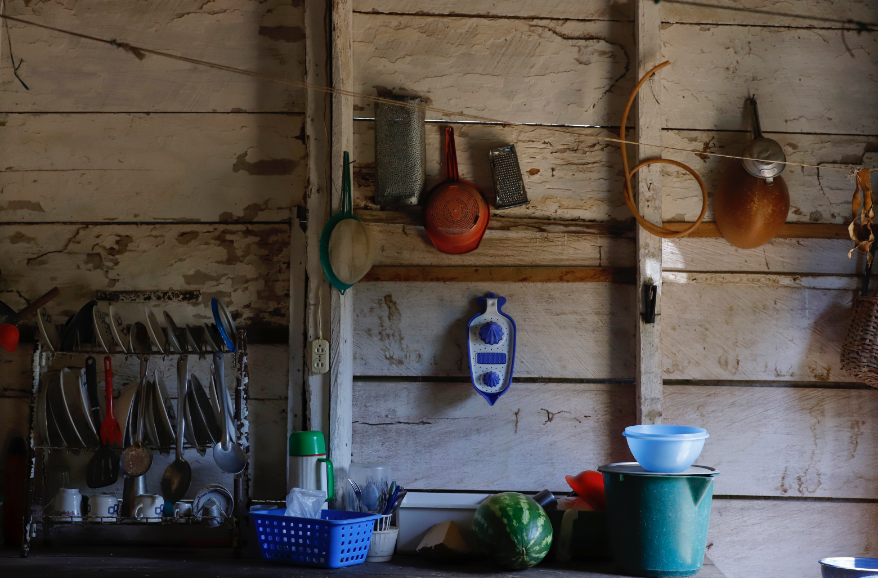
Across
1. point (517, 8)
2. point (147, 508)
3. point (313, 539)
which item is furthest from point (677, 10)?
point (147, 508)

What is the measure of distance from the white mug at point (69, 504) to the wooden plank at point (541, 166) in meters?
1.09

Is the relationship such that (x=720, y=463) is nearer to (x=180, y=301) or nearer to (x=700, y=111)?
(x=700, y=111)

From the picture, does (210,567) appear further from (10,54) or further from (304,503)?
(10,54)

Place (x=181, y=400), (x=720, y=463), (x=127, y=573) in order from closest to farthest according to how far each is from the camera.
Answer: (x=127, y=573) < (x=181, y=400) < (x=720, y=463)

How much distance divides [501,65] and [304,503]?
133cm

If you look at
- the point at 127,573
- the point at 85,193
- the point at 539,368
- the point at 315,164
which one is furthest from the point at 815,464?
the point at 85,193

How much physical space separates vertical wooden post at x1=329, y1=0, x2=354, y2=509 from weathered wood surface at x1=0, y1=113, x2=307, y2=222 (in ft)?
0.48

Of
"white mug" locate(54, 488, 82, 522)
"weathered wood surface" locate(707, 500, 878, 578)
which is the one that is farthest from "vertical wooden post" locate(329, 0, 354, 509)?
"weathered wood surface" locate(707, 500, 878, 578)

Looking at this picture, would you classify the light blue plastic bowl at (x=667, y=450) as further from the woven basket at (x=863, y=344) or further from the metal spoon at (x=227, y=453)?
the metal spoon at (x=227, y=453)

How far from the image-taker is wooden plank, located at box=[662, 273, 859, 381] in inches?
75.9

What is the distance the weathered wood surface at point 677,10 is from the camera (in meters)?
1.97

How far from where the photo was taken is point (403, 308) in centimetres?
193

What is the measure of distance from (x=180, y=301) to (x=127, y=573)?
0.73m

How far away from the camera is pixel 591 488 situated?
67.8 inches
